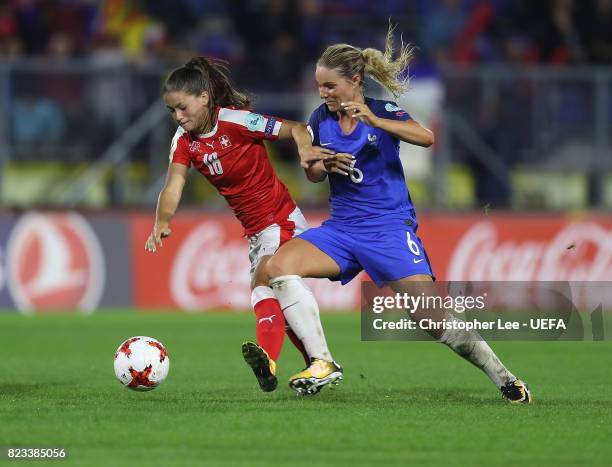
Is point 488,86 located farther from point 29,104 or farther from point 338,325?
point 29,104

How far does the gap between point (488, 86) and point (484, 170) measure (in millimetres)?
1089

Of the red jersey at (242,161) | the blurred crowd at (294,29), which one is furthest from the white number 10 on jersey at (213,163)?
the blurred crowd at (294,29)

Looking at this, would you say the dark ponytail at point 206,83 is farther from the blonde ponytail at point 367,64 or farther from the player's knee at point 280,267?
the player's knee at point 280,267

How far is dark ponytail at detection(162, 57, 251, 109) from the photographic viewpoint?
7.76m

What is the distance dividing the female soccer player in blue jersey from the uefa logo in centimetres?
835

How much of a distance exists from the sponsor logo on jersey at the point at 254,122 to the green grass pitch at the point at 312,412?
5.46 ft

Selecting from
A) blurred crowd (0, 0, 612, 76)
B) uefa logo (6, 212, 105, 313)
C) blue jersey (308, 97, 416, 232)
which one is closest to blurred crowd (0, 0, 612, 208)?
blurred crowd (0, 0, 612, 76)

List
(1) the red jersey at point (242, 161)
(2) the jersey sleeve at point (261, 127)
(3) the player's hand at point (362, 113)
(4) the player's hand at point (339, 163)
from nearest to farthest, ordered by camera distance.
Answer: (3) the player's hand at point (362, 113)
(4) the player's hand at point (339, 163)
(2) the jersey sleeve at point (261, 127)
(1) the red jersey at point (242, 161)

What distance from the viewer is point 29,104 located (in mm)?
15781

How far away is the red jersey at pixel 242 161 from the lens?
7.97 m

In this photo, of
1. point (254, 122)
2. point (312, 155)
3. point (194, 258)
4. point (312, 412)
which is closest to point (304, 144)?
point (312, 155)

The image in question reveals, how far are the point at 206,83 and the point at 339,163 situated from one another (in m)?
1.18

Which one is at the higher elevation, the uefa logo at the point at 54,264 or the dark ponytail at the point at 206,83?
the dark ponytail at the point at 206,83

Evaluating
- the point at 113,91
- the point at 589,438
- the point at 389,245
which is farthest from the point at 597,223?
the point at 589,438
